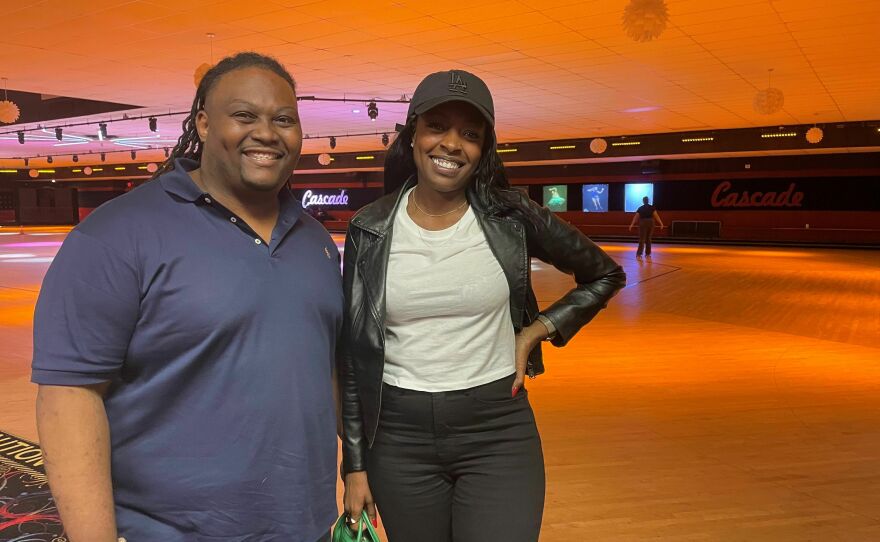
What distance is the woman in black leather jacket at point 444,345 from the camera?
4.69ft

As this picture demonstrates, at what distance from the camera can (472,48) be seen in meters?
7.48

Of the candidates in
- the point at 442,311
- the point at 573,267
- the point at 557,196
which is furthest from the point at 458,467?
the point at 557,196

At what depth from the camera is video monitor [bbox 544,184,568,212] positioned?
921 inches

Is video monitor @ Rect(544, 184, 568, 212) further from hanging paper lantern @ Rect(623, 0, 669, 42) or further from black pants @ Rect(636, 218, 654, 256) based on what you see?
hanging paper lantern @ Rect(623, 0, 669, 42)

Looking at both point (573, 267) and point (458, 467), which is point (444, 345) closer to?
point (458, 467)

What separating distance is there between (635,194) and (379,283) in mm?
21679

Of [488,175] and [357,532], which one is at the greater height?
[488,175]

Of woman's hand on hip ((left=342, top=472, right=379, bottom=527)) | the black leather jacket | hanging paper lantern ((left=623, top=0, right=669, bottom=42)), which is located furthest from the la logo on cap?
hanging paper lantern ((left=623, top=0, right=669, bottom=42))

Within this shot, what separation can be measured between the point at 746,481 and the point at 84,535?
2.90 meters

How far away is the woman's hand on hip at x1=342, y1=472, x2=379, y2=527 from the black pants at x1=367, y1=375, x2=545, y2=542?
2cm

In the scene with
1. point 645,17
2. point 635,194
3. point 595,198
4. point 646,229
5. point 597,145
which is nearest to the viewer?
point 645,17

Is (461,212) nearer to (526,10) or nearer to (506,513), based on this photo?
(506,513)

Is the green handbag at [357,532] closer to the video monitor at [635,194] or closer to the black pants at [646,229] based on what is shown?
the black pants at [646,229]

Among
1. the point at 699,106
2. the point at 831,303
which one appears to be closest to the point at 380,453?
the point at 831,303
